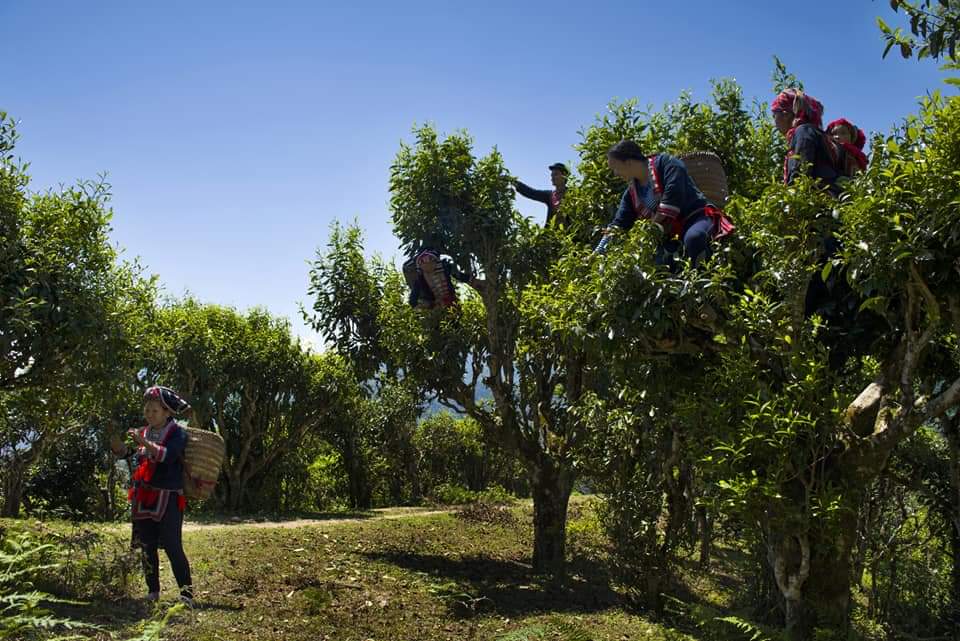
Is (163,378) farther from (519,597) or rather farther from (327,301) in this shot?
(519,597)

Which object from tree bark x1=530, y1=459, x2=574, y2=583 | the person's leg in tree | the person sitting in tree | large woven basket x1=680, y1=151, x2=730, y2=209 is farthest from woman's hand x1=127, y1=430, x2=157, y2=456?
tree bark x1=530, y1=459, x2=574, y2=583

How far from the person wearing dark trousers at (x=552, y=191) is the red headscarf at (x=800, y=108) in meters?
4.84

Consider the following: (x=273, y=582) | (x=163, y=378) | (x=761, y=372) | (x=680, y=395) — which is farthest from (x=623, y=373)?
(x=163, y=378)

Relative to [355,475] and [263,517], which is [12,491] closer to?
[263,517]

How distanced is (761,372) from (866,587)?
32.5 ft

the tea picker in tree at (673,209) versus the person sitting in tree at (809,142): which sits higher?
the person sitting in tree at (809,142)

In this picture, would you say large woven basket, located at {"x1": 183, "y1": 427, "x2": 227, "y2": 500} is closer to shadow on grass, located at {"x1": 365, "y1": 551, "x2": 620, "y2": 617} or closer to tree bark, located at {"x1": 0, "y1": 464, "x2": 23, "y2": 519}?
shadow on grass, located at {"x1": 365, "y1": 551, "x2": 620, "y2": 617}

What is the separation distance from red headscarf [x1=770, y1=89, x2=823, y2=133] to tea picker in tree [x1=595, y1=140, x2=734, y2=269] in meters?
1.10

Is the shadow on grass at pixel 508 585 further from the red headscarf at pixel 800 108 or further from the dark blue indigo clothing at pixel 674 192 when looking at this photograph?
the red headscarf at pixel 800 108

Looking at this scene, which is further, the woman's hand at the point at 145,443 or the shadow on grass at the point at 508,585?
the shadow on grass at the point at 508,585

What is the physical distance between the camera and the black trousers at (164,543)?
305 inches

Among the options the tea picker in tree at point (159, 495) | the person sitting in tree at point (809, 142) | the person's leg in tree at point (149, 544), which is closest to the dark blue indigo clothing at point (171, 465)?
the tea picker in tree at point (159, 495)

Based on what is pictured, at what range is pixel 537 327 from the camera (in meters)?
13.3

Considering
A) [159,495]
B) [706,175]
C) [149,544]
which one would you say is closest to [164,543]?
[149,544]
